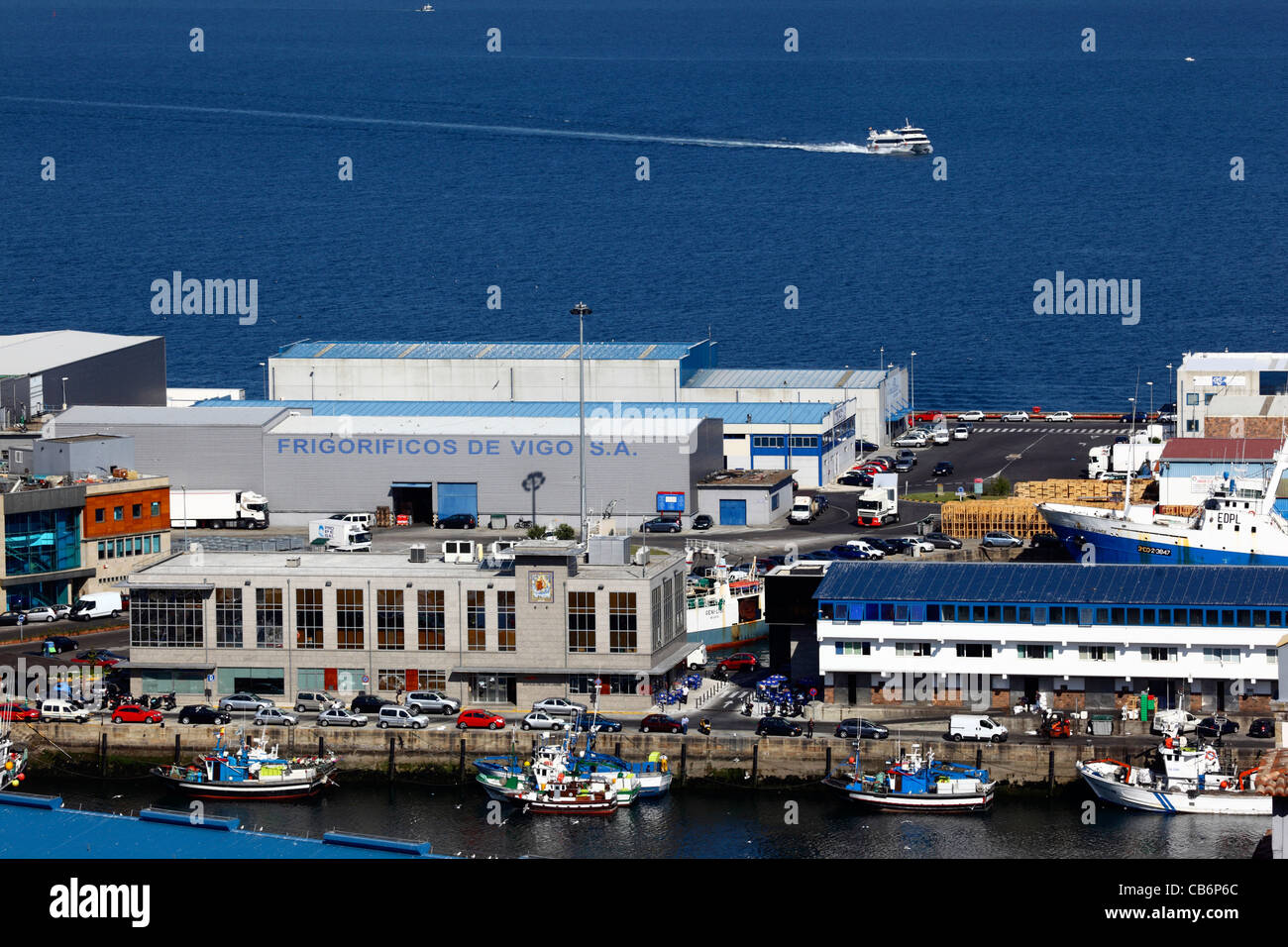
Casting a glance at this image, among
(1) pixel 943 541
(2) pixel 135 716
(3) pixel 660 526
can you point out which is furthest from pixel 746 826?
(3) pixel 660 526

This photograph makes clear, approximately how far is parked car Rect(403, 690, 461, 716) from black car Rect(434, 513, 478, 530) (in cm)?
2367

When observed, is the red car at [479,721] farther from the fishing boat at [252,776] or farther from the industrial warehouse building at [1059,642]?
the industrial warehouse building at [1059,642]

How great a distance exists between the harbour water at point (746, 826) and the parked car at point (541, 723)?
2.44 m

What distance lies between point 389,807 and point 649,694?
772cm

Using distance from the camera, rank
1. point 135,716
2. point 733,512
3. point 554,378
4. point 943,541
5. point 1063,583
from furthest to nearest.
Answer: point 554,378
point 733,512
point 943,541
point 1063,583
point 135,716

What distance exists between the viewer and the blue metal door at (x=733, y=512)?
3039 inches

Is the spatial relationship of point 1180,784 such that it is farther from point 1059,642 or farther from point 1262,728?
point 1059,642

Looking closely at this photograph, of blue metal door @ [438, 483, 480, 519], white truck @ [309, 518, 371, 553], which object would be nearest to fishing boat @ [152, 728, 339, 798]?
white truck @ [309, 518, 371, 553]

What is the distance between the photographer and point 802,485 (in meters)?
83.1

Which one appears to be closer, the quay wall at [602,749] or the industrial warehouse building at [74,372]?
the quay wall at [602,749]

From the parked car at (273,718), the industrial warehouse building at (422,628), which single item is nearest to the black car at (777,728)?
the industrial warehouse building at (422,628)

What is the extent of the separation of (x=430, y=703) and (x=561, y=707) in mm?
3147

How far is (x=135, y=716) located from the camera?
2072 inches

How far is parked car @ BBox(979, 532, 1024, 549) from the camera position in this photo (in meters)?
71.5
